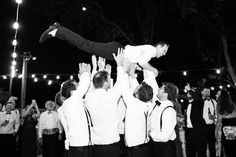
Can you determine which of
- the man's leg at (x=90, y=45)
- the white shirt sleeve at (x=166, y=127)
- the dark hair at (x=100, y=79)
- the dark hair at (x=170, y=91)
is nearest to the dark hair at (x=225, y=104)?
the dark hair at (x=170, y=91)

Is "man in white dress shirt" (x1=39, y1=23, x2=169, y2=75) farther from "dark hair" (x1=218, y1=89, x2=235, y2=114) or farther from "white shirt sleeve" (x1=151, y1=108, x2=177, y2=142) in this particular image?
"dark hair" (x1=218, y1=89, x2=235, y2=114)

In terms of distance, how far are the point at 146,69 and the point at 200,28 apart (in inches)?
471

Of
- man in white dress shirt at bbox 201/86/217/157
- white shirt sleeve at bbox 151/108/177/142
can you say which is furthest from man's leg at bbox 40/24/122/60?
man in white dress shirt at bbox 201/86/217/157

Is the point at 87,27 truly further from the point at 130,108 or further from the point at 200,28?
the point at 130,108

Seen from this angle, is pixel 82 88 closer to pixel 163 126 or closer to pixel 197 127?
pixel 163 126

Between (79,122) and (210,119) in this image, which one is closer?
(79,122)

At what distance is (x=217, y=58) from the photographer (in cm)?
1576

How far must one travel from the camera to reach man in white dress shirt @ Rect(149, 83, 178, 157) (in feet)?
12.8

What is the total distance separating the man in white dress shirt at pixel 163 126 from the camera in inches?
153

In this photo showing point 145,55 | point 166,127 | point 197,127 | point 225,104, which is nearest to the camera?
point 166,127

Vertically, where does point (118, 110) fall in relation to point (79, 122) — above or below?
above

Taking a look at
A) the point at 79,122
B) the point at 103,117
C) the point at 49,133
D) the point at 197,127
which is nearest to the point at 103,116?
the point at 103,117

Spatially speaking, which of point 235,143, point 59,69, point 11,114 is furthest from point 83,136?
point 59,69

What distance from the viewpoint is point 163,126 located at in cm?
390
